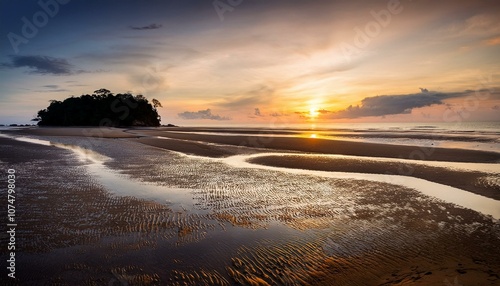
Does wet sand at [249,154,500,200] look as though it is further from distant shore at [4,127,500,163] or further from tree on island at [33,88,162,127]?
tree on island at [33,88,162,127]

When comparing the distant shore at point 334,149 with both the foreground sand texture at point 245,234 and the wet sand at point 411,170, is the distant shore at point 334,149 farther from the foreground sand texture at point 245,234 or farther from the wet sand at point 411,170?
the foreground sand texture at point 245,234

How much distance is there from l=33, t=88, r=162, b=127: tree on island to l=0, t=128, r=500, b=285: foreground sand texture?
127445 mm

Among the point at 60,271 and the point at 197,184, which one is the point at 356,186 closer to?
the point at 197,184

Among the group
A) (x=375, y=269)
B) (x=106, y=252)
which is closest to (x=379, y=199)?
(x=375, y=269)

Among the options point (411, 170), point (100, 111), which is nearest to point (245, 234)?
point (411, 170)

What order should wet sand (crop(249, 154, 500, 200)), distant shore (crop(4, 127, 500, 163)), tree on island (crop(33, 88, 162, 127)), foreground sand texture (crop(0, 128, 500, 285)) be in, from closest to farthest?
1. foreground sand texture (crop(0, 128, 500, 285))
2. wet sand (crop(249, 154, 500, 200))
3. distant shore (crop(4, 127, 500, 163))
4. tree on island (crop(33, 88, 162, 127))

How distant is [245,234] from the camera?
7238 mm

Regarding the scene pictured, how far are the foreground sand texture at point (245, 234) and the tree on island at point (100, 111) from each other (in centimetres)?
12745

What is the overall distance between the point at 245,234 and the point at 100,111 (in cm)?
13940

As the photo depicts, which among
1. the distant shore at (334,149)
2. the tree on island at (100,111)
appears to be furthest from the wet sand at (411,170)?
the tree on island at (100,111)

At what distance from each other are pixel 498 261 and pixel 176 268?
20.8 ft

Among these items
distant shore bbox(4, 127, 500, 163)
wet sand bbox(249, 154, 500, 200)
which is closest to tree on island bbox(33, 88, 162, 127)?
distant shore bbox(4, 127, 500, 163)

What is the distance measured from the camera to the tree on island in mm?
128125

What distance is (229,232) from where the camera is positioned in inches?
290
